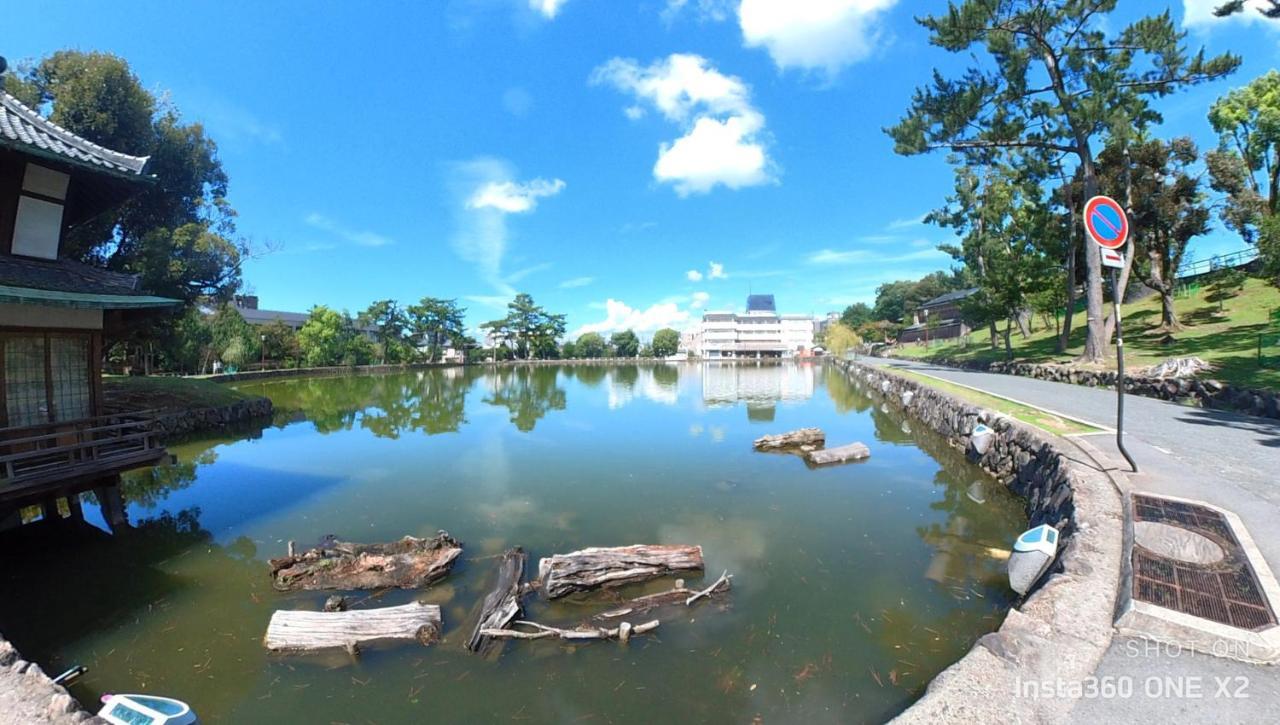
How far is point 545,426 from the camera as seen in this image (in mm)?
16531

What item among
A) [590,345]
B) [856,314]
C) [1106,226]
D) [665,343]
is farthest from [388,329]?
[856,314]

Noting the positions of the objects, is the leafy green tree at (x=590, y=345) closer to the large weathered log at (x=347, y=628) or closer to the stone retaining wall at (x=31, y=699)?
the large weathered log at (x=347, y=628)

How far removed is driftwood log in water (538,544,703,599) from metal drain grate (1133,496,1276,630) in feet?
12.9

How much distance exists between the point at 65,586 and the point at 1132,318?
3565 centimetres

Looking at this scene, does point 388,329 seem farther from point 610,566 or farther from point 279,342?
point 610,566

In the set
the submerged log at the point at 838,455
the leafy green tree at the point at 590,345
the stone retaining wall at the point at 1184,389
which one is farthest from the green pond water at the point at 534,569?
the leafy green tree at the point at 590,345

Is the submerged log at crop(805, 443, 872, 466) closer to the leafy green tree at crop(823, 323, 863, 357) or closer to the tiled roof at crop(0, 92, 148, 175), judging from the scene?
the tiled roof at crop(0, 92, 148, 175)

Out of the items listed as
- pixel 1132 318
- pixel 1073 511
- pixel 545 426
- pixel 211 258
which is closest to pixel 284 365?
pixel 211 258

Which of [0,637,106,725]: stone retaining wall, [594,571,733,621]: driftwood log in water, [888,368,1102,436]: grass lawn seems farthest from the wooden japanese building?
[888,368,1102,436]: grass lawn

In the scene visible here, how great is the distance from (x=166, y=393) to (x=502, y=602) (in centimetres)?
2099

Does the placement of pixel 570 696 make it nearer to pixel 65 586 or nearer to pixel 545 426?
pixel 65 586

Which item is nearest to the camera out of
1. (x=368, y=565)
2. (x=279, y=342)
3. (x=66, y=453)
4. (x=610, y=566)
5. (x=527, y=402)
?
(x=610, y=566)

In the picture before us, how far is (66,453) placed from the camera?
23.5ft

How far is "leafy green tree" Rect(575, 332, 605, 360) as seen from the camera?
8262 centimetres
